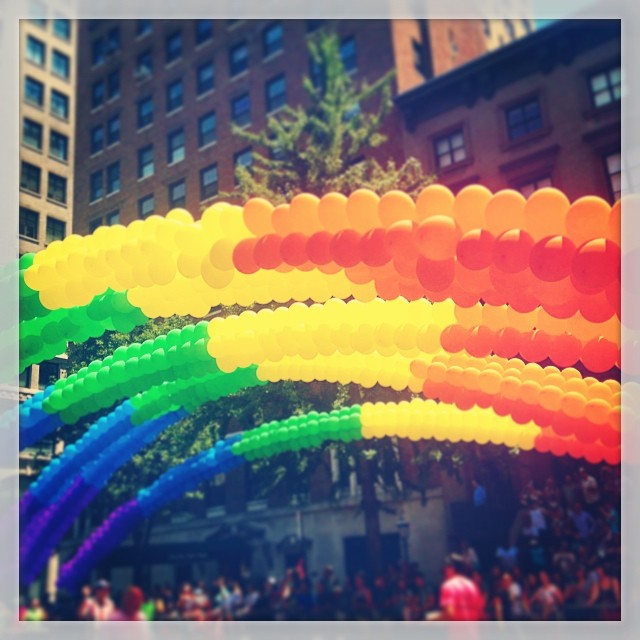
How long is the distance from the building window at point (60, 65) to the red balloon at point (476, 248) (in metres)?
6.00

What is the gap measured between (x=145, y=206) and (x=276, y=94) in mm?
3674

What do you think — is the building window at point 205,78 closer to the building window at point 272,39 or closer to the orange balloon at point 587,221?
the building window at point 272,39

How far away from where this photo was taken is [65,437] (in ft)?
22.1

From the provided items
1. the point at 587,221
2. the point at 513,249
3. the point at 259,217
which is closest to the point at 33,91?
the point at 259,217

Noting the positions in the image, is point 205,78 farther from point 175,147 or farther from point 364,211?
point 364,211

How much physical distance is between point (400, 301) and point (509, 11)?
51.9ft

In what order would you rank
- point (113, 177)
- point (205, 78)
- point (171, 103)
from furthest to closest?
point (205, 78), point (171, 103), point (113, 177)

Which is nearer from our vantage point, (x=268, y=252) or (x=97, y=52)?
(x=268, y=252)

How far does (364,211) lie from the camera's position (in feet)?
14.9

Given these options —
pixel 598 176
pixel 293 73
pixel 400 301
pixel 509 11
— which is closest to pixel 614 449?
pixel 400 301

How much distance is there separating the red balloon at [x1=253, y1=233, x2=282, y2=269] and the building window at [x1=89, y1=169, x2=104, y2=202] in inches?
134

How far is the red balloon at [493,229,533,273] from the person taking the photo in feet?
13.8

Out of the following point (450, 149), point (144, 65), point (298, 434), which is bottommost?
point (298, 434)

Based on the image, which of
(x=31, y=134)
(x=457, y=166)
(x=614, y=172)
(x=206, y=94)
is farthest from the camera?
(x=457, y=166)
